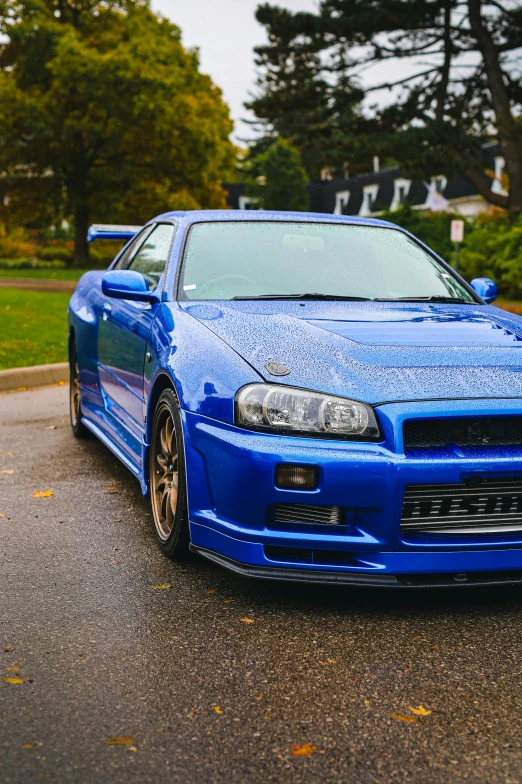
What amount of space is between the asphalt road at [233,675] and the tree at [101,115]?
125ft

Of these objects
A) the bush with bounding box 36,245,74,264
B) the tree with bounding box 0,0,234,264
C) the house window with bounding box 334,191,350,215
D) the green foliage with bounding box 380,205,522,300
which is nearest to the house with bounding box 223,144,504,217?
the house window with bounding box 334,191,350,215

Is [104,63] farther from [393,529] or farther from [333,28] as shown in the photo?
[393,529]

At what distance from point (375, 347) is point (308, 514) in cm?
74

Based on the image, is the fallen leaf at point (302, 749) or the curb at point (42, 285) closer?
the fallen leaf at point (302, 749)

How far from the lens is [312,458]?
3.58m

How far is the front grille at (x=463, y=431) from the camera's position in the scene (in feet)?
12.0

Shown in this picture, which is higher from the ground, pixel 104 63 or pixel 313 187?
pixel 104 63

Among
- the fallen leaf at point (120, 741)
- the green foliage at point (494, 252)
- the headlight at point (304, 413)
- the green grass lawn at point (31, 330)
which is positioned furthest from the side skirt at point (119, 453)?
the green foliage at point (494, 252)

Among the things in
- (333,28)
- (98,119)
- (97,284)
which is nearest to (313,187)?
(98,119)

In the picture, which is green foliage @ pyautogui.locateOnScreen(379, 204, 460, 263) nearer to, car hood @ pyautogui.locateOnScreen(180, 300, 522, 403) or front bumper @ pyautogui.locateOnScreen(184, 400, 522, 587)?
car hood @ pyautogui.locateOnScreen(180, 300, 522, 403)

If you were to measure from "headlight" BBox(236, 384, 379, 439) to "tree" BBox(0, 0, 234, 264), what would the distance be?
126ft

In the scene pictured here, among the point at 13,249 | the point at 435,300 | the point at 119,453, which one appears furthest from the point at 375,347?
the point at 13,249

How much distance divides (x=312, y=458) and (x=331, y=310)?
1222 mm

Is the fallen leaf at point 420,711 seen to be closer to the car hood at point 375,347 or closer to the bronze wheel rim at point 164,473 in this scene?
the car hood at point 375,347
